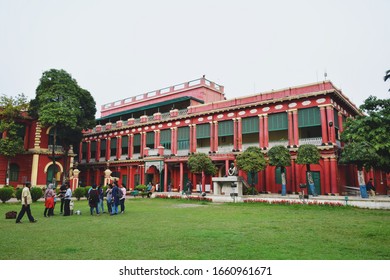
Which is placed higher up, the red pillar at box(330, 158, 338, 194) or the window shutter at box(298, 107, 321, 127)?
the window shutter at box(298, 107, 321, 127)

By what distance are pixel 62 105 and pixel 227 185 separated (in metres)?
18.9

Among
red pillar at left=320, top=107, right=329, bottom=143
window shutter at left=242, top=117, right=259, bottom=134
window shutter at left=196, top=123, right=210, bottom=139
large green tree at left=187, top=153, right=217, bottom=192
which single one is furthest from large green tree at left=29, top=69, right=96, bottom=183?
red pillar at left=320, top=107, right=329, bottom=143

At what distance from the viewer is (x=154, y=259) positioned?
5191 millimetres

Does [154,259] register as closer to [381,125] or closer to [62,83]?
[381,125]

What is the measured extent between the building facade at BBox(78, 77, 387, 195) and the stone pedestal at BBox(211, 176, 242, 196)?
1.83 meters

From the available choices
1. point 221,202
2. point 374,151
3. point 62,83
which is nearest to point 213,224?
point 221,202

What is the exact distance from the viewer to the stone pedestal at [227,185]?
63.6 ft

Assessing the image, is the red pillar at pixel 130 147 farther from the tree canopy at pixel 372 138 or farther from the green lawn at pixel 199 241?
the green lawn at pixel 199 241

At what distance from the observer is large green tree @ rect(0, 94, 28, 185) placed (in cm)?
2725

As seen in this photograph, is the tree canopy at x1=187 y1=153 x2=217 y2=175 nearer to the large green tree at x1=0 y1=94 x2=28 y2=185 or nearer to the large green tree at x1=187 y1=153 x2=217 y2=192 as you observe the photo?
the large green tree at x1=187 y1=153 x2=217 y2=192

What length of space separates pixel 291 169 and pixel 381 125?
7.39m

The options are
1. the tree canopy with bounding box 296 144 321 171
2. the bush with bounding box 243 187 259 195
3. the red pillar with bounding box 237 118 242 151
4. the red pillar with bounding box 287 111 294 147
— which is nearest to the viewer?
the tree canopy with bounding box 296 144 321 171

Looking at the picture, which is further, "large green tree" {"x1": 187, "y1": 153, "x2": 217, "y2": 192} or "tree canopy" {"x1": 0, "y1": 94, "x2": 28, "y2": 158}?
"tree canopy" {"x1": 0, "y1": 94, "x2": 28, "y2": 158}
